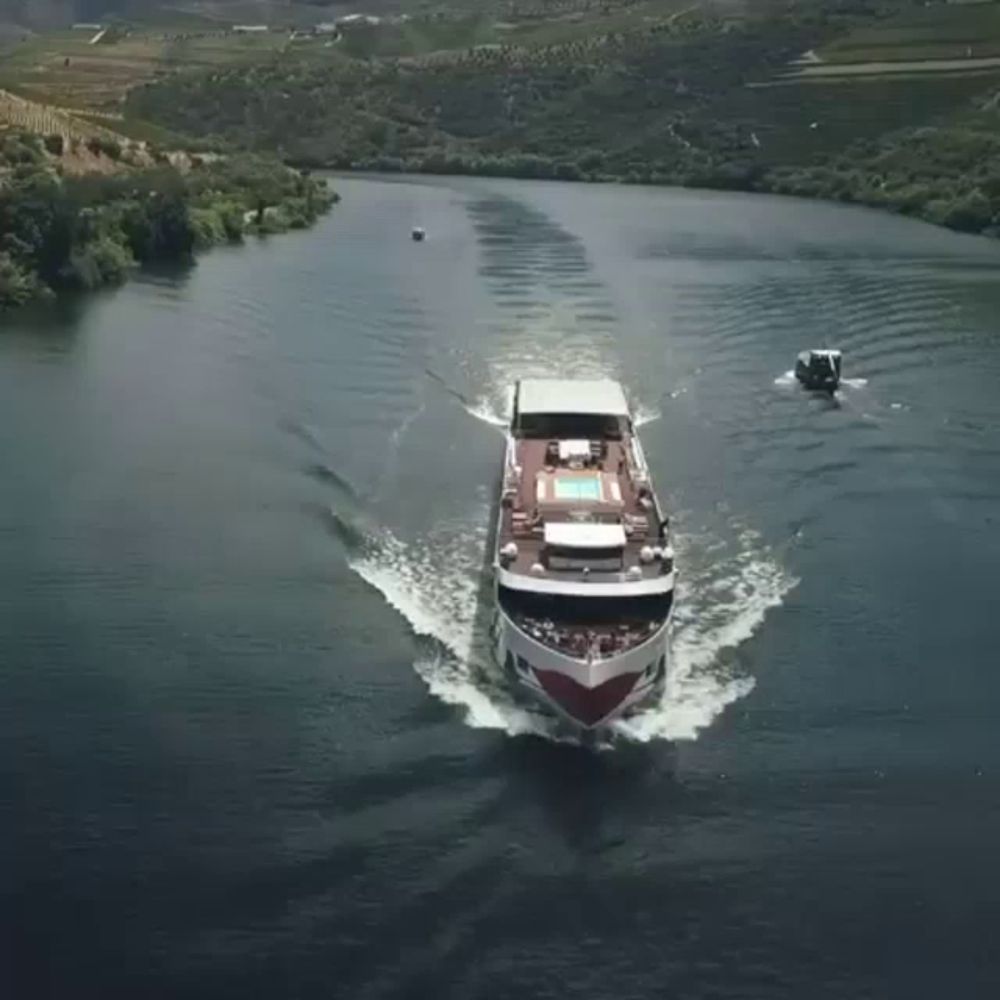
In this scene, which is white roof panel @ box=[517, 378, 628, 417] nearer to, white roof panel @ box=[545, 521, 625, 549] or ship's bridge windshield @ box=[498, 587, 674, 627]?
white roof panel @ box=[545, 521, 625, 549]

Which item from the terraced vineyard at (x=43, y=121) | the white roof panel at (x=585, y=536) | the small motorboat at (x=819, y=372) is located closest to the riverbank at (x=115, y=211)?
the terraced vineyard at (x=43, y=121)

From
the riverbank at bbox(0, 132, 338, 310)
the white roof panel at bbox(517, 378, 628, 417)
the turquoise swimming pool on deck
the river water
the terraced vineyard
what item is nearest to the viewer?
the river water

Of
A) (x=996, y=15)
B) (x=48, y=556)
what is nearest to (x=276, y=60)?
(x=996, y=15)

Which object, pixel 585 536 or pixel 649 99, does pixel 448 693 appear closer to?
pixel 585 536

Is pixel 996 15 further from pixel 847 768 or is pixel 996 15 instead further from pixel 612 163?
pixel 847 768

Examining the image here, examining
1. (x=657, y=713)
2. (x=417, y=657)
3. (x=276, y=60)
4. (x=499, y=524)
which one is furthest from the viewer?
(x=276, y=60)

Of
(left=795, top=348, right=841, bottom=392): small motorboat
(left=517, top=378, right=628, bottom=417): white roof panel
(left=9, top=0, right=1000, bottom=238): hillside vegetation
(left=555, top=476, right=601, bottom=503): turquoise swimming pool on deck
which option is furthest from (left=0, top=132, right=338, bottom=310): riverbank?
(left=555, top=476, right=601, bottom=503): turquoise swimming pool on deck

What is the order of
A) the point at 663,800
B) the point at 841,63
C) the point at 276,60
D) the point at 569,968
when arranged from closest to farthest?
1. the point at 569,968
2. the point at 663,800
3. the point at 841,63
4. the point at 276,60

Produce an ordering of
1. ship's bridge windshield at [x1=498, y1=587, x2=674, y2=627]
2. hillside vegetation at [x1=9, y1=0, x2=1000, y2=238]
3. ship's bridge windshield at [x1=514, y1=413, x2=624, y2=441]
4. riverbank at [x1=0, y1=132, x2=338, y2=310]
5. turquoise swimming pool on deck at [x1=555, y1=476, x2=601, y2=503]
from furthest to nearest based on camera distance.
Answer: hillside vegetation at [x1=9, y1=0, x2=1000, y2=238] < riverbank at [x1=0, y1=132, x2=338, y2=310] < ship's bridge windshield at [x1=514, y1=413, x2=624, y2=441] < turquoise swimming pool on deck at [x1=555, y1=476, x2=601, y2=503] < ship's bridge windshield at [x1=498, y1=587, x2=674, y2=627]
